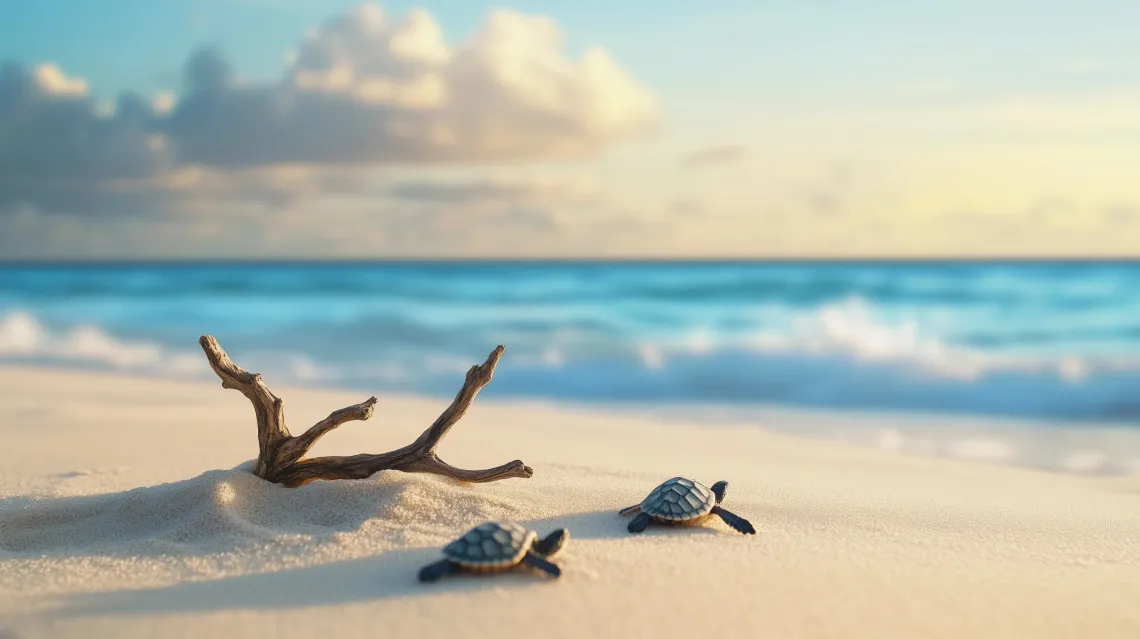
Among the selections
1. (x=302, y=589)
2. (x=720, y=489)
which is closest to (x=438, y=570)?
(x=302, y=589)

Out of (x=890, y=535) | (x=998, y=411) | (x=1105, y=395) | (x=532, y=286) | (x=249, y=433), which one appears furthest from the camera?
(x=532, y=286)

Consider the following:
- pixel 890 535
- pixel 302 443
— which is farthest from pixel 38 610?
pixel 890 535

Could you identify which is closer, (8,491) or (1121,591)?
(1121,591)

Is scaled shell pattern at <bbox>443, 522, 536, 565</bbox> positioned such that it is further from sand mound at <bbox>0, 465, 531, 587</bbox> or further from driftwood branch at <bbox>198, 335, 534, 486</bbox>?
driftwood branch at <bbox>198, 335, 534, 486</bbox>

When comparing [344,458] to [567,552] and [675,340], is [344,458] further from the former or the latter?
[675,340]

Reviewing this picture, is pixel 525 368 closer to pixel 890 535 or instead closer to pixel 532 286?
pixel 890 535

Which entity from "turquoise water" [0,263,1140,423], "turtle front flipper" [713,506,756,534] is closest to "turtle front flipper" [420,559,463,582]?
"turtle front flipper" [713,506,756,534]
